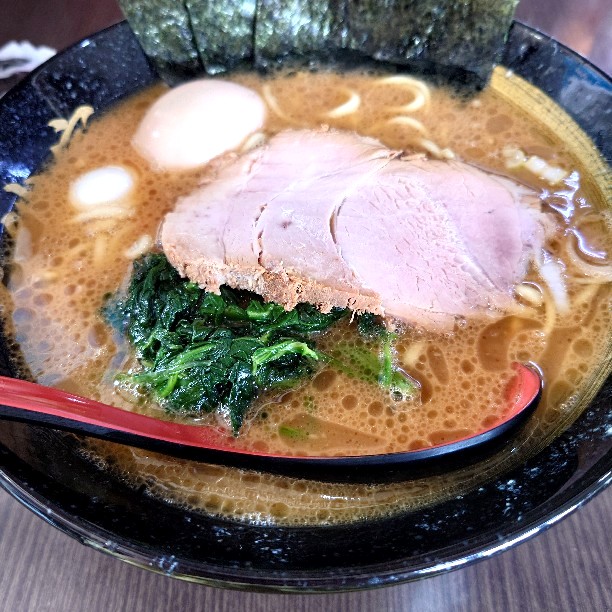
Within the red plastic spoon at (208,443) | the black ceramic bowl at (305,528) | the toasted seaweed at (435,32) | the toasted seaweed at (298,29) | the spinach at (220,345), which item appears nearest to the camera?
the black ceramic bowl at (305,528)

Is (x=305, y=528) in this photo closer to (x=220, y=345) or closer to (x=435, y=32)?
(x=220, y=345)

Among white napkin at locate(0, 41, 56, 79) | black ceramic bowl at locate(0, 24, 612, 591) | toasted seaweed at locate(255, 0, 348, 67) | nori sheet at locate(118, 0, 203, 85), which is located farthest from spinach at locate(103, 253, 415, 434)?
white napkin at locate(0, 41, 56, 79)

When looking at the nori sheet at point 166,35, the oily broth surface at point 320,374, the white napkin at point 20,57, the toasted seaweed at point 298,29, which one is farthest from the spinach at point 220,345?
the white napkin at point 20,57

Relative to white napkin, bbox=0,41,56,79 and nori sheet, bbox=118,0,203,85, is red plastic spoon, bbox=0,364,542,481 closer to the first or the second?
Result: nori sheet, bbox=118,0,203,85

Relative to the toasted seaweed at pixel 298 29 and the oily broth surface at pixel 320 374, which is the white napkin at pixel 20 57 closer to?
the oily broth surface at pixel 320 374

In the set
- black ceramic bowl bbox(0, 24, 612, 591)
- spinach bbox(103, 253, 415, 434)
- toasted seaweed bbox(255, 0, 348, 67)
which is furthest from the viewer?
toasted seaweed bbox(255, 0, 348, 67)

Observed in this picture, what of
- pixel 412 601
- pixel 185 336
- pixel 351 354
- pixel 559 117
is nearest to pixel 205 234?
pixel 185 336
